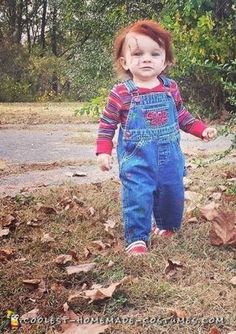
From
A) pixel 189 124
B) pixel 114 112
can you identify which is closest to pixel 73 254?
pixel 114 112

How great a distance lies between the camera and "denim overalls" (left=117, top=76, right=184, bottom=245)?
109 inches

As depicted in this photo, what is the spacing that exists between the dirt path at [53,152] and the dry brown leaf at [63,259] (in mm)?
1460

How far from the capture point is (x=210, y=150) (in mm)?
6027

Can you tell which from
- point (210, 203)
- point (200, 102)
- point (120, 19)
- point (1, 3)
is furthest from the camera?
point (1, 3)

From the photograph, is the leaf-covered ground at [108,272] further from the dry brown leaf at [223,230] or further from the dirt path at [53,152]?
the dirt path at [53,152]

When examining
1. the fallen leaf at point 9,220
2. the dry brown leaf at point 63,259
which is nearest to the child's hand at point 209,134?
the dry brown leaf at point 63,259

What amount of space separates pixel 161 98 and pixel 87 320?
1.24 meters

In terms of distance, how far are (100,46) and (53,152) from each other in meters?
7.20

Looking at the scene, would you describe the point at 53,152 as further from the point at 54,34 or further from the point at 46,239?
the point at 54,34

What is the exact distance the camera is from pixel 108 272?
2.44 m

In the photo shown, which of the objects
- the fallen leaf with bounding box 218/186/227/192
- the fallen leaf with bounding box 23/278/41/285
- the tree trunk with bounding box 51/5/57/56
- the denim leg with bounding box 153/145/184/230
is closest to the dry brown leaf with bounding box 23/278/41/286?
the fallen leaf with bounding box 23/278/41/285

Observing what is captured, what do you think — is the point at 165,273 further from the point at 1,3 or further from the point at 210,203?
the point at 1,3

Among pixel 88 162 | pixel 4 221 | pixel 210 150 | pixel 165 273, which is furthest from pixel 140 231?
pixel 210 150

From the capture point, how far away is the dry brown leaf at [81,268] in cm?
241
